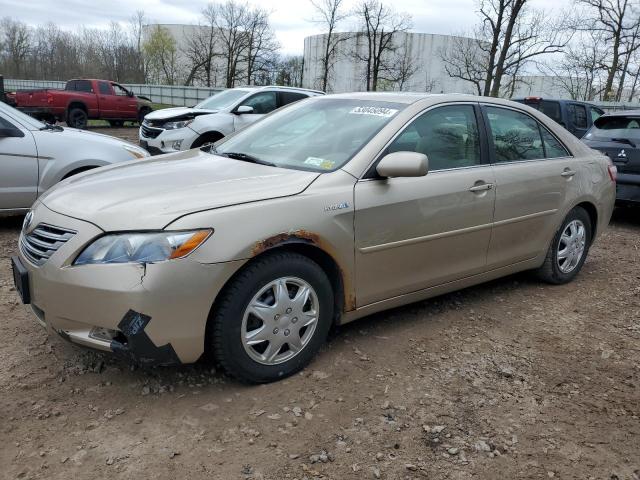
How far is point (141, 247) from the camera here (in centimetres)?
258

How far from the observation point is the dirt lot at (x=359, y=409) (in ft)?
7.95

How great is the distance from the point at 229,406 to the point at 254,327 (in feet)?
1.34

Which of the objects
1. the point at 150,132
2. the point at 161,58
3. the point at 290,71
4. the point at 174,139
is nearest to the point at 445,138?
the point at 174,139

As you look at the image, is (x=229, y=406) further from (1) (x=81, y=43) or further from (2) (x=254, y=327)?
(1) (x=81, y=43)

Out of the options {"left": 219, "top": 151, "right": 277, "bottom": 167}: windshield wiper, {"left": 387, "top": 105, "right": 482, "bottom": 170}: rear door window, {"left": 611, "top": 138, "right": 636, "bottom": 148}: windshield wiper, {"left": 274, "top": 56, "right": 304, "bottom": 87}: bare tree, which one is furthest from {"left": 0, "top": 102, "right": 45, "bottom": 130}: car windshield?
{"left": 274, "top": 56, "right": 304, "bottom": 87}: bare tree

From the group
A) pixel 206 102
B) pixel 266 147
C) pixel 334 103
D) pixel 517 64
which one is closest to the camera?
pixel 266 147

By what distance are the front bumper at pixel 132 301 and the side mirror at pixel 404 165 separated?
41.8 inches

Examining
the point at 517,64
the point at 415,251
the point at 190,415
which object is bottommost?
the point at 190,415

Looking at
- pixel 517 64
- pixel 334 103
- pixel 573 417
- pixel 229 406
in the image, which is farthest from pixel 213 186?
pixel 517 64

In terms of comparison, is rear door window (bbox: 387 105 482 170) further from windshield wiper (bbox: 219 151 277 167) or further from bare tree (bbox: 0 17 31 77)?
bare tree (bbox: 0 17 31 77)

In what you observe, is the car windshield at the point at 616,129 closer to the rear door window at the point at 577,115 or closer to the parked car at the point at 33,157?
the rear door window at the point at 577,115

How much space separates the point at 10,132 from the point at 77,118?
14.6m

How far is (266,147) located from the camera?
3.74 meters

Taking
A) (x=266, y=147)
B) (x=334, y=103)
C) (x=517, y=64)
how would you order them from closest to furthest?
(x=266, y=147), (x=334, y=103), (x=517, y=64)
